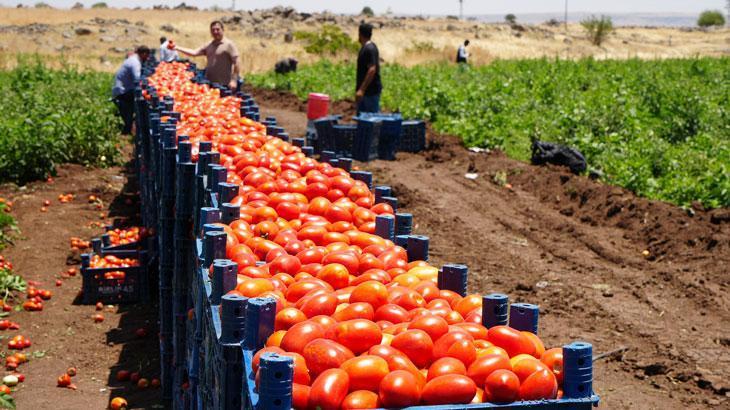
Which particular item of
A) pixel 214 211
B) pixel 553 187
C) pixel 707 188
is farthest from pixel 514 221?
pixel 214 211

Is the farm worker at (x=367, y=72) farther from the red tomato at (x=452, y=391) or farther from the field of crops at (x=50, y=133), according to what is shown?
the red tomato at (x=452, y=391)

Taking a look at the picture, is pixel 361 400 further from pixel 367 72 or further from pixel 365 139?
pixel 365 139

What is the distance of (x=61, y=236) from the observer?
1039cm

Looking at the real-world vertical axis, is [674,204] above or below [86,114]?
below

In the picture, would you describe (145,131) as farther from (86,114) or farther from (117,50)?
(117,50)

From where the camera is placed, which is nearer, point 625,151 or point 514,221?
point 514,221

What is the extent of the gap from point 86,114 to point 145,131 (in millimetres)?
4250

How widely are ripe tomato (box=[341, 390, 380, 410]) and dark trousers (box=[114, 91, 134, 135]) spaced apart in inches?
585

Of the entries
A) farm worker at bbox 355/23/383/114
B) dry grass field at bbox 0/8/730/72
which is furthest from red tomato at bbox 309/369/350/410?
dry grass field at bbox 0/8/730/72

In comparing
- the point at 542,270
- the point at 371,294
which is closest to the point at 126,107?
the point at 542,270

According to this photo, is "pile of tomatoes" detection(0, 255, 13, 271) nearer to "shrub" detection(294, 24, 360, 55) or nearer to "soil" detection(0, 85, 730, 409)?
"soil" detection(0, 85, 730, 409)

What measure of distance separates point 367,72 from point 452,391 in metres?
11.6

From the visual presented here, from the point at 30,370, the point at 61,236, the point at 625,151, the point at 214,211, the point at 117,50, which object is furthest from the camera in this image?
the point at 117,50

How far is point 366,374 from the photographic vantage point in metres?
2.52
